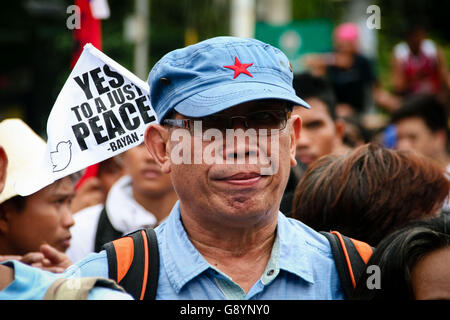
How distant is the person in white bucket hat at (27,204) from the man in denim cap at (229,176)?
3.12 feet

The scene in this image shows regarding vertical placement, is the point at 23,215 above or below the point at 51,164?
below

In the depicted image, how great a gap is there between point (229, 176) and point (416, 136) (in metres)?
5.45

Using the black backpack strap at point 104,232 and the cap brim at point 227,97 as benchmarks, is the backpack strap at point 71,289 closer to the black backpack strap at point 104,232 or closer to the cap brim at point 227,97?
the cap brim at point 227,97

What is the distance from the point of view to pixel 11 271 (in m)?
1.93

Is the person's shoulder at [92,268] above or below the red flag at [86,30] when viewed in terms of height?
below

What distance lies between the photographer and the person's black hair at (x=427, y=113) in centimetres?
746

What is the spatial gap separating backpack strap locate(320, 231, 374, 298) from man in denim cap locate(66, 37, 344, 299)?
30 millimetres

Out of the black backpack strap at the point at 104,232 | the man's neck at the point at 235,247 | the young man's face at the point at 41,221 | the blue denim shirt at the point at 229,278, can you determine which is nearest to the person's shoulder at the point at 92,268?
the blue denim shirt at the point at 229,278

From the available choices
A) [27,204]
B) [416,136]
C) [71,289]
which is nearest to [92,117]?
[27,204]

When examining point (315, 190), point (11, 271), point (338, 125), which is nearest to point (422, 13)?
point (338, 125)

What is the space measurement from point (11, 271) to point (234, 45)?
0.99m

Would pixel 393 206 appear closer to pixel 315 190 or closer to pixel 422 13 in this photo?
pixel 315 190

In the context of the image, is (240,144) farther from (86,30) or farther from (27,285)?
(86,30)

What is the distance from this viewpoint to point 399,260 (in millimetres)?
2295
